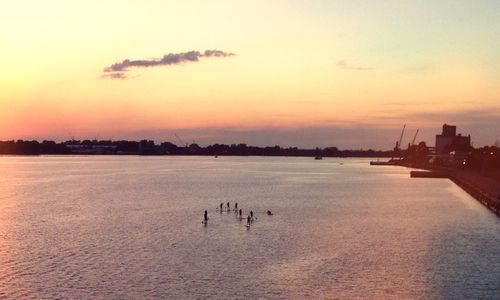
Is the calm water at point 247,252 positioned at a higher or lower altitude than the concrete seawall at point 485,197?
lower

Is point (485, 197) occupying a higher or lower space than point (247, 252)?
higher

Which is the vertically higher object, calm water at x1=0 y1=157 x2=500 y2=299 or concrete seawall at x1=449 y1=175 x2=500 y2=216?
concrete seawall at x1=449 y1=175 x2=500 y2=216

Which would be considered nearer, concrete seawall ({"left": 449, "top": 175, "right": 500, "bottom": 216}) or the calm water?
the calm water

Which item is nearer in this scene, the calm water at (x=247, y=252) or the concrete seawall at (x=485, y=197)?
the calm water at (x=247, y=252)

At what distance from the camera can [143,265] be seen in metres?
30.0

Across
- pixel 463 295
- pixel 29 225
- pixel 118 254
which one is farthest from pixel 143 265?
pixel 29 225

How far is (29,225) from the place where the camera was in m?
45.3

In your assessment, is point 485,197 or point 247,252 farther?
point 485,197

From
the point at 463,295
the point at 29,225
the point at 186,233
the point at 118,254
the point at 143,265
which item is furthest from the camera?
the point at 29,225

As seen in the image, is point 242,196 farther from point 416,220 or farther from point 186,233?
point 186,233

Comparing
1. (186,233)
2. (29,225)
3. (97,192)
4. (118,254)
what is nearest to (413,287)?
(118,254)

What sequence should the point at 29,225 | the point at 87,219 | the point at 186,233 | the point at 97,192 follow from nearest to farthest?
the point at 186,233
the point at 29,225
the point at 87,219
the point at 97,192

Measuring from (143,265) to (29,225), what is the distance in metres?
19.1

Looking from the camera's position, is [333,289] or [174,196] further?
[174,196]
